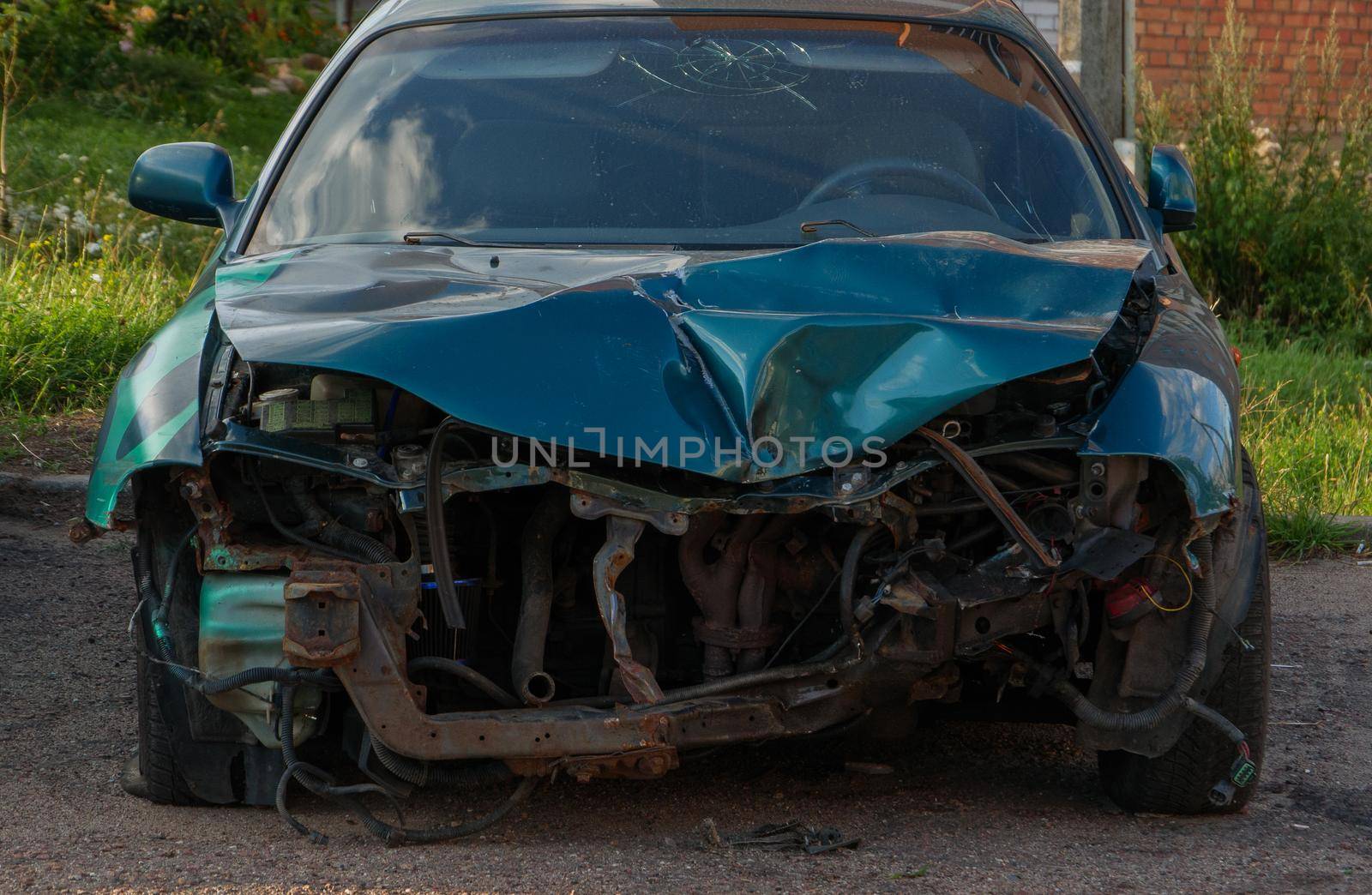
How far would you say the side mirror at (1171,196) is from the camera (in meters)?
4.00

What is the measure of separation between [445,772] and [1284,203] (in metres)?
7.35

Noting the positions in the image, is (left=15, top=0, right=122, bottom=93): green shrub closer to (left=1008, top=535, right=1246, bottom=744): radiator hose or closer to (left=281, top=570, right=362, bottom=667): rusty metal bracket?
(left=281, top=570, right=362, bottom=667): rusty metal bracket

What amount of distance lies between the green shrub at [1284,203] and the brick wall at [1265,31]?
2968 mm

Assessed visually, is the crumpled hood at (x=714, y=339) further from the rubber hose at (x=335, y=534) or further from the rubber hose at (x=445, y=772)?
the rubber hose at (x=445, y=772)

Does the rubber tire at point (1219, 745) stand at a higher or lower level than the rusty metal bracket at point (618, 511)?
lower

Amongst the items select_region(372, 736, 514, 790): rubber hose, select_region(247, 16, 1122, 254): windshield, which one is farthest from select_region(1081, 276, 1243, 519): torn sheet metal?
select_region(372, 736, 514, 790): rubber hose

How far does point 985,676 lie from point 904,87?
1.48 meters

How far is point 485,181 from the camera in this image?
3584 millimetres

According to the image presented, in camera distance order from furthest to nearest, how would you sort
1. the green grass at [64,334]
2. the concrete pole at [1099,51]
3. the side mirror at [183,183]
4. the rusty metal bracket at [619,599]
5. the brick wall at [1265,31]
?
the brick wall at [1265,31] → the concrete pole at [1099,51] → the green grass at [64,334] → the side mirror at [183,183] → the rusty metal bracket at [619,599]

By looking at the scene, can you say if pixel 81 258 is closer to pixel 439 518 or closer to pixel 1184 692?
pixel 439 518

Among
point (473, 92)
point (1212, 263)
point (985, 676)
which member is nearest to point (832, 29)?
point (473, 92)

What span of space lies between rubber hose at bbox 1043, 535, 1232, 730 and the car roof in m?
1.73

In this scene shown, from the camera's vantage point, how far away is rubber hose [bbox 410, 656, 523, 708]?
287cm

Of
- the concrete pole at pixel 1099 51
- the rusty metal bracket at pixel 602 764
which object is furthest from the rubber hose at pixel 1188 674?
the concrete pole at pixel 1099 51
